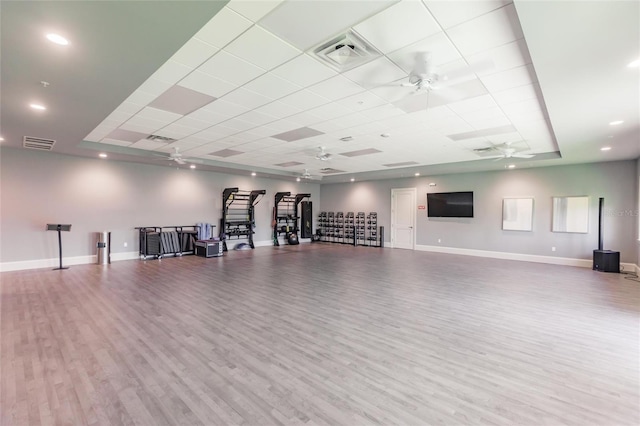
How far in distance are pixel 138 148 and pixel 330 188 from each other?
8.83m

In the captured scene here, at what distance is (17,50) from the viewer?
263 cm

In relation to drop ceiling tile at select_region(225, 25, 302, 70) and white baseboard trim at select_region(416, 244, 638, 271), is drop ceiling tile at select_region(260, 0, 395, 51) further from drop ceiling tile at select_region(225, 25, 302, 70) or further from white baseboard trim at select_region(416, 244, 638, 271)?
white baseboard trim at select_region(416, 244, 638, 271)

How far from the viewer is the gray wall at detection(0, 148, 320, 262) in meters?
6.86

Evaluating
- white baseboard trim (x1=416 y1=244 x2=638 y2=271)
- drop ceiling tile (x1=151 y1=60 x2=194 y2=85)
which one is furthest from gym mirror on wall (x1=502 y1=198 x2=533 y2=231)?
drop ceiling tile (x1=151 y1=60 x2=194 y2=85)

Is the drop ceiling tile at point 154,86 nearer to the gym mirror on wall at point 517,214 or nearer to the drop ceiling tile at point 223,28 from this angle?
the drop ceiling tile at point 223,28

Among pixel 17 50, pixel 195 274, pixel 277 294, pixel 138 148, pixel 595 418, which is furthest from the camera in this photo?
pixel 138 148

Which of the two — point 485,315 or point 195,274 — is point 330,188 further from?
point 485,315

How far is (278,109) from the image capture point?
4543 mm

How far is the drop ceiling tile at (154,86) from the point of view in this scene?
3.57 meters

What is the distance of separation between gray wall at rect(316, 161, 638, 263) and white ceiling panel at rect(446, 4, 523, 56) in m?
7.69

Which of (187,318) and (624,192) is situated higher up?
(624,192)

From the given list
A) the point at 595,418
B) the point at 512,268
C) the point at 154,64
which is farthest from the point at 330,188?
the point at 595,418

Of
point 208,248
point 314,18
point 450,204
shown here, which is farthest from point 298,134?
point 450,204

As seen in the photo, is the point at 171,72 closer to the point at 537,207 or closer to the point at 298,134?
the point at 298,134
